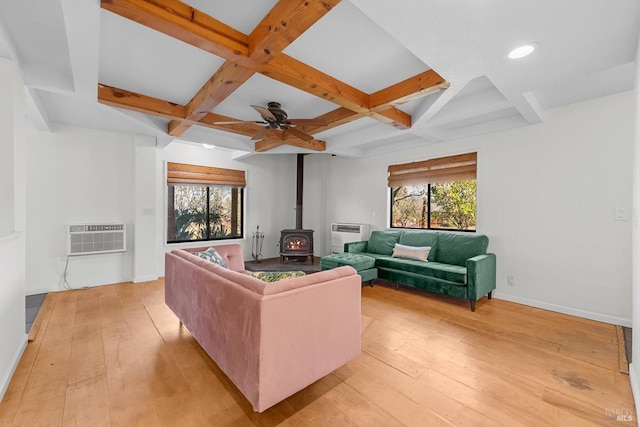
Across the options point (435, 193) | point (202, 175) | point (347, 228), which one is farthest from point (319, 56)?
point (202, 175)

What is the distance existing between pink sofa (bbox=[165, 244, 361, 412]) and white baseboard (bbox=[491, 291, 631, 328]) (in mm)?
2859

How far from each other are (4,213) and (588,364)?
4.80 meters

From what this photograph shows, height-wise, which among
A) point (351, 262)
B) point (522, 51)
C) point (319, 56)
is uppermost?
point (319, 56)

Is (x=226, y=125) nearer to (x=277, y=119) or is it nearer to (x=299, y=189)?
(x=277, y=119)

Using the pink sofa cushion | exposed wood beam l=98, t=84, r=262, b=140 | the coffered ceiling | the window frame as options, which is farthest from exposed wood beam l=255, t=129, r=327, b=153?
the pink sofa cushion

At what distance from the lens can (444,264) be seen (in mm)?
3912

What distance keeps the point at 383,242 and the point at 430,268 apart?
1254 mm

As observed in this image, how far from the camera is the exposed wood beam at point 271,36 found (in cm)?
156

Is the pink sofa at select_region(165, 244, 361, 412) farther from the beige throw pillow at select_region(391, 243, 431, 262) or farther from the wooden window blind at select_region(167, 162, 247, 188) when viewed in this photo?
the wooden window blind at select_region(167, 162, 247, 188)

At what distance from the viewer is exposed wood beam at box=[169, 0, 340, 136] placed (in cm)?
156

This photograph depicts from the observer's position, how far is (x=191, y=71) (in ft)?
8.57

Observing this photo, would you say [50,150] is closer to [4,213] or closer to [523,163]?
[4,213]

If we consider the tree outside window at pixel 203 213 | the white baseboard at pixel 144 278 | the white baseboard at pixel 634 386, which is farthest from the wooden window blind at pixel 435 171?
the white baseboard at pixel 144 278

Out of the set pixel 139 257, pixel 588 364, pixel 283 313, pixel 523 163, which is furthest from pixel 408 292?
pixel 139 257
